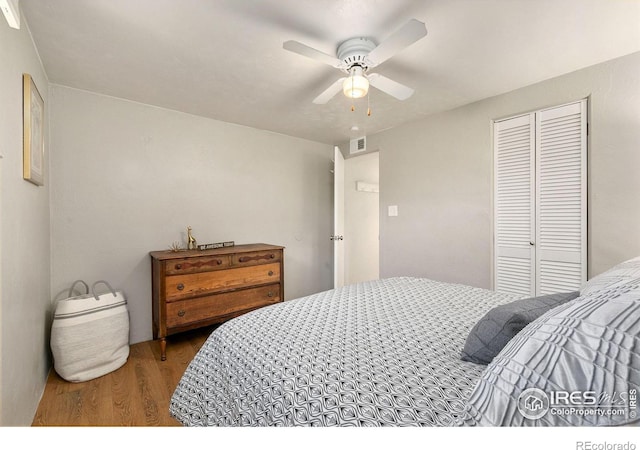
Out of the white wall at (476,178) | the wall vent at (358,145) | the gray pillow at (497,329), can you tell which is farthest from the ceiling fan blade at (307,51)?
the wall vent at (358,145)

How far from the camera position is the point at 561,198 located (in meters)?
2.13

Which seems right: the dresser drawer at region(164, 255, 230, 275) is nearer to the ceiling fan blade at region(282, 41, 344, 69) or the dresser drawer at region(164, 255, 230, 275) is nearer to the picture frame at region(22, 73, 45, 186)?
the picture frame at region(22, 73, 45, 186)

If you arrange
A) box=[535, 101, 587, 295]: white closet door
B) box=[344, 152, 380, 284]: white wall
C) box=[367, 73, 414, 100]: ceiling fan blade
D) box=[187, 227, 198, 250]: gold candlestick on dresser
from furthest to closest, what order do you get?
box=[344, 152, 380, 284]: white wall < box=[187, 227, 198, 250]: gold candlestick on dresser < box=[535, 101, 587, 295]: white closet door < box=[367, 73, 414, 100]: ceiling fan blade

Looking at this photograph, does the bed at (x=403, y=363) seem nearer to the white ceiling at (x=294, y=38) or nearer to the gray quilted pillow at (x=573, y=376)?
the gray quilted pillow at (x=573, y=376)

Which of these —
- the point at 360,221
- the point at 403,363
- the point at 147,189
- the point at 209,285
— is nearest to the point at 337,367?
the point at 403,363

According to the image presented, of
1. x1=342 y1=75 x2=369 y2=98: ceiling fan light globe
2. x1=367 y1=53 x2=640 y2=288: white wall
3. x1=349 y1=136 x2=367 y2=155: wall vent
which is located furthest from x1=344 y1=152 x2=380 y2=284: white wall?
x1=342 y1=75 x2=369 y2=98: ceiling fan light globe

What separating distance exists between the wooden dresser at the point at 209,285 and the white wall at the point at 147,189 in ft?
0.98

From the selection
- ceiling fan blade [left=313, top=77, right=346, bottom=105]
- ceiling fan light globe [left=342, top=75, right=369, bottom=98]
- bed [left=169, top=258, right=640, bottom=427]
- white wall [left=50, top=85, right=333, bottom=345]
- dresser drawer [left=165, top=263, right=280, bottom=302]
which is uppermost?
ceiling fan blade [left=313, top=77, right=346, bottom=105]

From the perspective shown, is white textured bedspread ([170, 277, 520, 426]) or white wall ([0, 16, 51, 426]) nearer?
white textured bedspread ([170, 277, 520, 426])

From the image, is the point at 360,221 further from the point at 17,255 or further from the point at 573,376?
the point at 573,376

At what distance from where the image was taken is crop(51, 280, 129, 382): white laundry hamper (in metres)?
1.89

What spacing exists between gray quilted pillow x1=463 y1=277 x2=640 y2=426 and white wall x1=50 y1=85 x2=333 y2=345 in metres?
2.83

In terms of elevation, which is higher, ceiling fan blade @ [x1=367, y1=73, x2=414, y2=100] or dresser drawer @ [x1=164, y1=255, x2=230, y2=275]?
ceiling fan blade @ [x1=367, y1=73, x2=414, y2=100]
